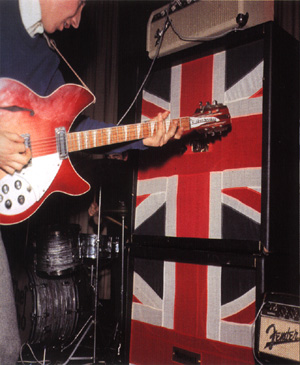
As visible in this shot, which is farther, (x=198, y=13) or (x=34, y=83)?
(x=198, y=13)

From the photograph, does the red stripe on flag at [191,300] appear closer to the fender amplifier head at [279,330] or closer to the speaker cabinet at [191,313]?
the speaker cabinet at [191,313]

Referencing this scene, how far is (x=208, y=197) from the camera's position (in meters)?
1.37

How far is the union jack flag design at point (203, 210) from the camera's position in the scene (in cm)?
127

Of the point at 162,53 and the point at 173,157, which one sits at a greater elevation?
the point at 162,53

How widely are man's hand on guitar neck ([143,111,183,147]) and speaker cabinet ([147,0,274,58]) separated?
32 cm

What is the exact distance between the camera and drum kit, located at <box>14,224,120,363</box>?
1.93 metres

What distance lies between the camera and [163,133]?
55.9 inches

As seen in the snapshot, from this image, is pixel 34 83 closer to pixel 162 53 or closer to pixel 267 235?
pixel 162 53

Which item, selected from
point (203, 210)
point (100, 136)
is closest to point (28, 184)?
point (100, 136)

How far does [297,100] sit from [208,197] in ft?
1.53

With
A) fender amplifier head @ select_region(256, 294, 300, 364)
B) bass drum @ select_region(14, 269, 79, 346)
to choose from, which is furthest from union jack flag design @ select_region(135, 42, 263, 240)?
bass drum @ select_region(14, 269, 79, 346)

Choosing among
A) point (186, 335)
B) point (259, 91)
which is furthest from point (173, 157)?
point (186, 335)

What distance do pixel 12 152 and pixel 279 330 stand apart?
93 cm

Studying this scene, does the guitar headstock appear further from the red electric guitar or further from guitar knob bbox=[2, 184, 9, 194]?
guitar knob bbox=[2, 184, 9, 194]
